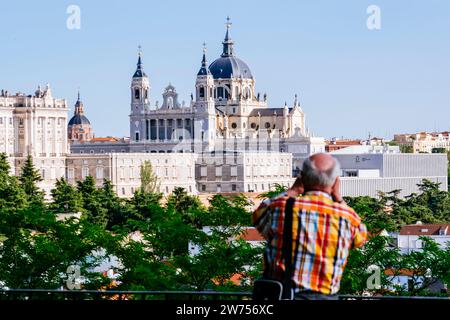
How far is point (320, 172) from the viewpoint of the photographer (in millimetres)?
6980

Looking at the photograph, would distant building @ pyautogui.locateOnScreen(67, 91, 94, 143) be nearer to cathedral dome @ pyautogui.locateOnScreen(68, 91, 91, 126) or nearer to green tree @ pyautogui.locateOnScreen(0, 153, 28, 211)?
cathedral dome @ pyautogui.locateOnScreen(68, 91, 91, 126)

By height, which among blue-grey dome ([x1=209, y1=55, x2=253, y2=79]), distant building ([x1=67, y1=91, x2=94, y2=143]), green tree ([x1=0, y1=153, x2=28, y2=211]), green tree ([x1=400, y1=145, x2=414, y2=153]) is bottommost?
green tree ([x1=0, y1=153, x2=28, y2=211])

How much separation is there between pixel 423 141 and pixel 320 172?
157m

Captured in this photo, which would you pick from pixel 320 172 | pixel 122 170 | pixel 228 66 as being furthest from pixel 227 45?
pixel 320 172

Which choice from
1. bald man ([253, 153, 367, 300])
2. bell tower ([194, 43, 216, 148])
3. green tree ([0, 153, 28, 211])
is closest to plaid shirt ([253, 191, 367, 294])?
bald man ([253, 153, 367, 300])

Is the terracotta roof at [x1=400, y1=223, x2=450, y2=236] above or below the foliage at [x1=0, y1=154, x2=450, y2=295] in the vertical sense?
below

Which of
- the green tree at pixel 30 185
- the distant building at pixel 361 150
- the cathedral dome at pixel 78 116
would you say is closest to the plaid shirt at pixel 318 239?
the green tree at pixel 30 185

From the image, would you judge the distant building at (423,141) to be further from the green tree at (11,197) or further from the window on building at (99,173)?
the green tree at (11,197)

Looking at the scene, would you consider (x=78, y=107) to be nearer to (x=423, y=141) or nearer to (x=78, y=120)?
(x=78, y=120)

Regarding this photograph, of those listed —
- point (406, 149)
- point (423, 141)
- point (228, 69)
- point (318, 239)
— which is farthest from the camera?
point (423, 141)

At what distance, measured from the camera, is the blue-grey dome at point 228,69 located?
416 ft

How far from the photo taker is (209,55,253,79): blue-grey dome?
416ft

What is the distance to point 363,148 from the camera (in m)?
123
